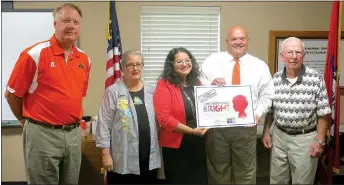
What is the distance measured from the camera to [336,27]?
2625 mm

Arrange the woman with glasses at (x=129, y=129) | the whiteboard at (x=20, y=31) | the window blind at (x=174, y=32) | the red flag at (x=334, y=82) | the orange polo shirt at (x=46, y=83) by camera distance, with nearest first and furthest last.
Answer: the orange polo shirt at (x=46, y=83) → the woman with glasses at (x=129, y=129) → the red flag at (x=334, y=82) → the whiteboard at (x=20, y=31) → the window blind at (x=174, y=32)

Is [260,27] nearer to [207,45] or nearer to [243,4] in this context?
[243,4]

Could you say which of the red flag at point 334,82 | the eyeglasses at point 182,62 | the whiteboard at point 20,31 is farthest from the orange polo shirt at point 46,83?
the red flag at point 334,82

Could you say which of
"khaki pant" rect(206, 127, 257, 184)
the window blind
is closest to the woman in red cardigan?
"khaki pant" rect(206, 127, 257, 184)

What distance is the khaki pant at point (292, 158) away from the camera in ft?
7.89

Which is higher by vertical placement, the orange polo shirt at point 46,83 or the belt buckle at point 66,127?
the orange polo shirt at point 46,83

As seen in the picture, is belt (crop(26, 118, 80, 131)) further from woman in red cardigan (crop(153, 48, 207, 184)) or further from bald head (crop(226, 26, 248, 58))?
bald head (crop(226, 26, 248, 58))

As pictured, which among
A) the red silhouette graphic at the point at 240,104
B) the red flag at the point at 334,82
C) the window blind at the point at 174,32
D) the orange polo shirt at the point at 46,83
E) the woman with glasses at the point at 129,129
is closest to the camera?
the orange polo shirt at the point at 46,83

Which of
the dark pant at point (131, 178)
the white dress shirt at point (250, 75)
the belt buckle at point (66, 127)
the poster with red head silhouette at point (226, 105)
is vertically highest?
the white dress shirt at point (250, 75)

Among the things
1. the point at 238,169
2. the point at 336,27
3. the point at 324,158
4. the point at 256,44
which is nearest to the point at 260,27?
the point at 256,44

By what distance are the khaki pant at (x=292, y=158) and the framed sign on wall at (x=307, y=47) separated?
1.32m

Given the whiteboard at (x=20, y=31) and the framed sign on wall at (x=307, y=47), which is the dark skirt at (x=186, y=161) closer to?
the framed sign on wall at (x=307, y=47)

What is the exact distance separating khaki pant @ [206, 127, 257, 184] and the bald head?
0.57m

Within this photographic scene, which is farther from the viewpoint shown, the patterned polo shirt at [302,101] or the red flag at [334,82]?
the red flag at [334,82]
